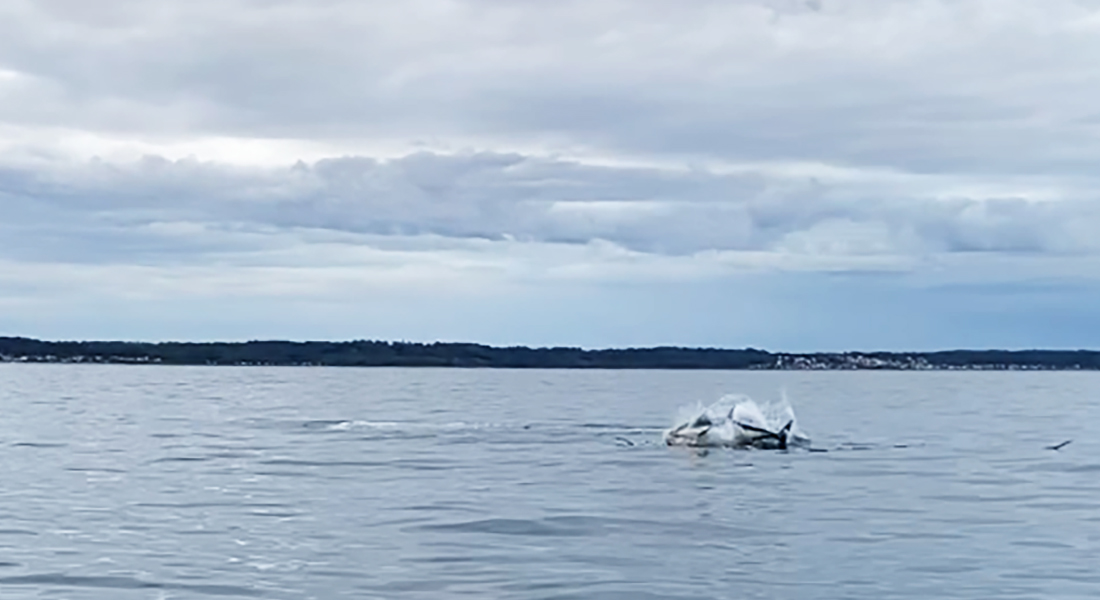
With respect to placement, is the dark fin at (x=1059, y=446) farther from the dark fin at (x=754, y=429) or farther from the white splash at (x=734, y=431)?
the dark fin at (x=754, y=429)

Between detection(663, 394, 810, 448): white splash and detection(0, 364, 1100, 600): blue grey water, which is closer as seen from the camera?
detection(0, 364, 1100, 600): blue grey water

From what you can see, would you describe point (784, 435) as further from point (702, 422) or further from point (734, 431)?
point (702, 422)

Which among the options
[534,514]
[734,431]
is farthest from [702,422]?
[534,514]

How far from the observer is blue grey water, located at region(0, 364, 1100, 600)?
23516 mm

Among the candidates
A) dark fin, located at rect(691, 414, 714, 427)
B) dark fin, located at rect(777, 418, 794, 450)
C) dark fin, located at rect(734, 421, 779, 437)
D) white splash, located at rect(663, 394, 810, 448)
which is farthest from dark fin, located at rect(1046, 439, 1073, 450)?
dark fin, located at rect(691, 414, 714, 427)

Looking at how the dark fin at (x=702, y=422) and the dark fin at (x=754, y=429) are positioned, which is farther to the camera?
the dark fin at (x=702, y=422)

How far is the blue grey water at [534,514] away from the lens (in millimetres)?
23516

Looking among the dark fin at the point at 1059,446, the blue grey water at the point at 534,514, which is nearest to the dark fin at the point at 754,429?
the blue grey water at the point at 534,514

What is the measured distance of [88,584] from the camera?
75.3 ft

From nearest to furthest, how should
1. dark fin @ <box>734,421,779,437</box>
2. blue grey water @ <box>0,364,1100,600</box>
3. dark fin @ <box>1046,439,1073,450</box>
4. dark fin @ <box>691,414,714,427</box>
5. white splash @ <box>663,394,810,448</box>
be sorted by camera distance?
blue grey water @ <box>0,364,1100,600</box> < dark fin @ <box>1046,439,1073,450</box> < white splash @ <box>663,394,810,448</box> < dark fin @ <box>734,421,779,437</box> < dark fin @ <box>691,414,714,427</box>

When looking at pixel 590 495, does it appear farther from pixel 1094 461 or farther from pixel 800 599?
pixel 1094 461

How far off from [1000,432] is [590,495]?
1229 inches

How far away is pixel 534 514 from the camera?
31.9m

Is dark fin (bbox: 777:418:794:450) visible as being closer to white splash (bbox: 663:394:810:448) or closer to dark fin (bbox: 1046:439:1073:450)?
white splash (bbox: 663:394:810:448)
